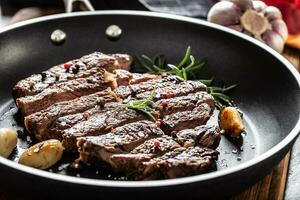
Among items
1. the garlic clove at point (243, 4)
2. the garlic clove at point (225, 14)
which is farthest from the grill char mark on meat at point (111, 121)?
the garlic clove at point (243, 4)

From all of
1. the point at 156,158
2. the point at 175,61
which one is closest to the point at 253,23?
→ the point at 175,61

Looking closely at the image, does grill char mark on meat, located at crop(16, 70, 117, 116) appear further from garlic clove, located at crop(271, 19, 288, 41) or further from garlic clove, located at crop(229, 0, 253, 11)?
garlic clove, located at crop(271, 19, 288, 41)

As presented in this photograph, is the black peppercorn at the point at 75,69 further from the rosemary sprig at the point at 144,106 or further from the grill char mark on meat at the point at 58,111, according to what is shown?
the rosemary sprig at the point at 144,106

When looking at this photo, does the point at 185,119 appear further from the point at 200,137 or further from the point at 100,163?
the point at 100,163

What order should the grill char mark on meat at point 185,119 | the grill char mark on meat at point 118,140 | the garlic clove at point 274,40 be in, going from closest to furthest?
the grill char mark on meat at point 118,140 < the grill char mark on meat at point 185,119 < the garlic clove at point 274,40

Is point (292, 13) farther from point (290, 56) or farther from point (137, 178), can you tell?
point (137, 178)

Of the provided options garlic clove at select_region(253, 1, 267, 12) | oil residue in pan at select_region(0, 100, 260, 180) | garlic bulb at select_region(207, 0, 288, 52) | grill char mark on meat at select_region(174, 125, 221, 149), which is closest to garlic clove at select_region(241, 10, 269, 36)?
garlic bulb at select_region(207, 0, 288, 52)
